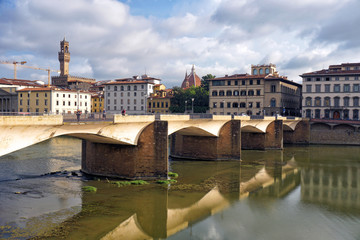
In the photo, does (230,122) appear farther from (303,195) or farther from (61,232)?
(61,232)

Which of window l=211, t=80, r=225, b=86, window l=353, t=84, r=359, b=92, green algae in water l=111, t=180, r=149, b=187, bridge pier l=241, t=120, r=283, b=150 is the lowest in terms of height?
green algae in water l=111, t=180, r=149, b=187

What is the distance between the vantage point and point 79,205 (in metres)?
22.1

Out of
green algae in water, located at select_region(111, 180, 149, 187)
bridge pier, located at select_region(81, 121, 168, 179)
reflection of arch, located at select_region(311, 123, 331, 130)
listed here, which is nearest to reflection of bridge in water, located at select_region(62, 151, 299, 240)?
green algae in water, located at select_region(111, 180, 149, 187)

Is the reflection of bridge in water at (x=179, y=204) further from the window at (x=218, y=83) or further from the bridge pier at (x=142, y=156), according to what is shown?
the window at (x=218, y=83)

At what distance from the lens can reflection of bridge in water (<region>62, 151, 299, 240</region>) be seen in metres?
19.1

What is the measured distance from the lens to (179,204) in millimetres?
23484

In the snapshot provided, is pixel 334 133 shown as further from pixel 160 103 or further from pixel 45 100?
pixel 45 100

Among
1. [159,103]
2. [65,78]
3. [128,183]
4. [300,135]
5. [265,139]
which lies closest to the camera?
[128,183]

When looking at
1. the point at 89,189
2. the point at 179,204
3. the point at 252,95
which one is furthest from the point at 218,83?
the point at 179,204

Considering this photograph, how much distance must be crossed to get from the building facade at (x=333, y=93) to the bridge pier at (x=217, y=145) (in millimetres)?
36977

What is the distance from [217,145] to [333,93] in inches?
1576

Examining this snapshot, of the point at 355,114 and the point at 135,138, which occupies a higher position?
the point at 355,114

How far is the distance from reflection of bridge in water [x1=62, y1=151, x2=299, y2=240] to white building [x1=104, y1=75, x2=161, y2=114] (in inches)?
2088

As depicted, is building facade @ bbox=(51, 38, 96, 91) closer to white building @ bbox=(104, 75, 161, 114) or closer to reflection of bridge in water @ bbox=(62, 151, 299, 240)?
white building @ bbox=(104, 75, 161, 114)
